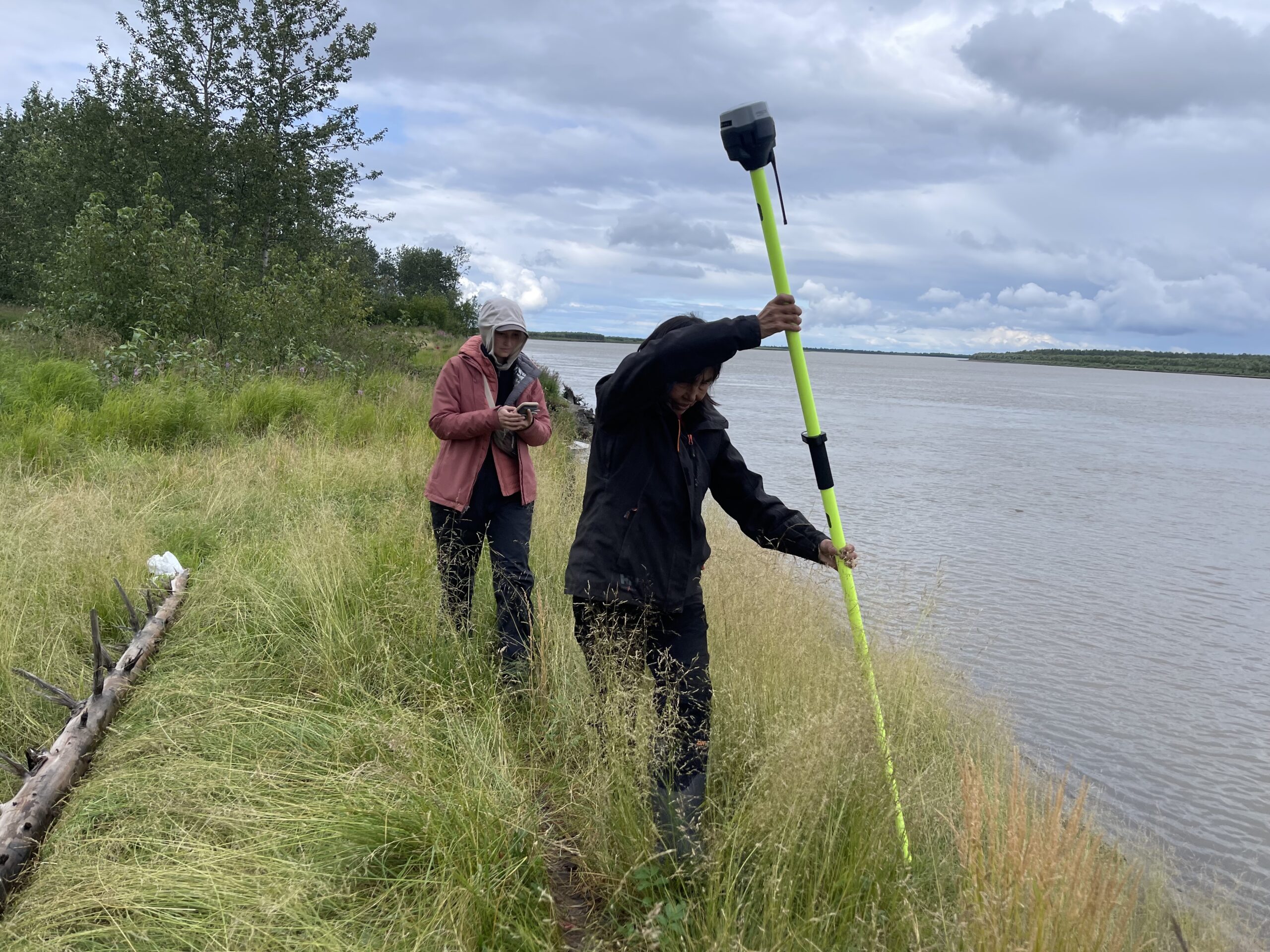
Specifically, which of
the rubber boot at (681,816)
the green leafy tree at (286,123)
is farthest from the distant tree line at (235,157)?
the rubber boot at (681,816)

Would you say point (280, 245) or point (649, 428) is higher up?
point (280, 245)

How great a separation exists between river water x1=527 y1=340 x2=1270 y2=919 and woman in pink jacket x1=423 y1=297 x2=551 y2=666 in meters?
0.65

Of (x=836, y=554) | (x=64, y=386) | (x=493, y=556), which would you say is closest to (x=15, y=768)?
(x=493, y=556)

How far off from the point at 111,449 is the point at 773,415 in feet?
103

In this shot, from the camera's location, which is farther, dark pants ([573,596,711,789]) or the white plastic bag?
the white plastic bag

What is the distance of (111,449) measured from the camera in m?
8.79

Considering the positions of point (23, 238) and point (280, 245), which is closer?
point (280, 245)

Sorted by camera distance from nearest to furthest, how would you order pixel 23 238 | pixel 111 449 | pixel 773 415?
1. pixel 111 449
2. pixel 23 238
3. pixel 773 415

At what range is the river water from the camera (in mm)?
6062

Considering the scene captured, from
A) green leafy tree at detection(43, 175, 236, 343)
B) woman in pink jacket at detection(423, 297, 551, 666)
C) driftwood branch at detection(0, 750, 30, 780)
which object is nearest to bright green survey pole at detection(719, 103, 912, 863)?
woman in pink jacket at detection(423, 297, 551, 666)

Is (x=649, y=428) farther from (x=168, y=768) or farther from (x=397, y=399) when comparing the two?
(x=397, y=399)

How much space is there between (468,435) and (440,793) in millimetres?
1998

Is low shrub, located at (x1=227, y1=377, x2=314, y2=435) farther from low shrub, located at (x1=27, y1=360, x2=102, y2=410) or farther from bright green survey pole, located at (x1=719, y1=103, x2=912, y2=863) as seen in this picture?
bright green survey pole, located at (x1=719, y1=103, x2=912, y2=863)

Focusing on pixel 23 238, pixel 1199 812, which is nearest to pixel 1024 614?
pixel 1199 812
